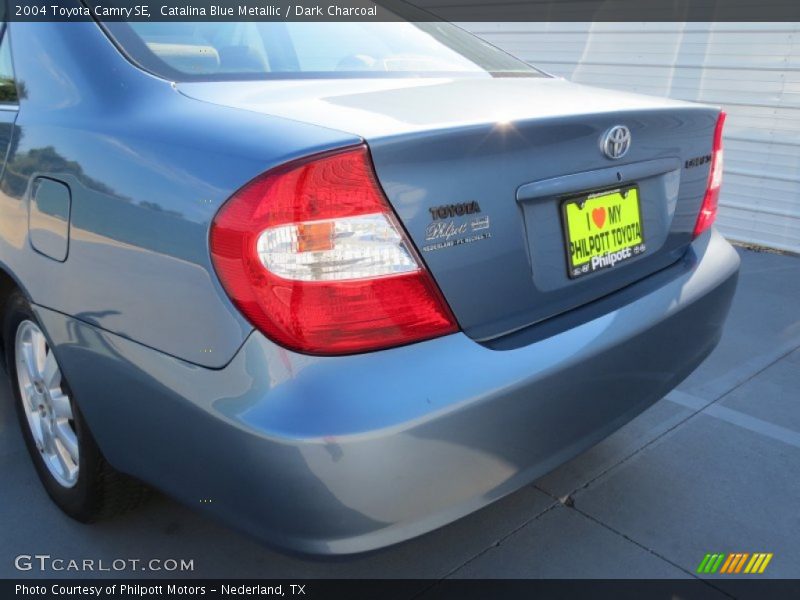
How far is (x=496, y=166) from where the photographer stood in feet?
4.91

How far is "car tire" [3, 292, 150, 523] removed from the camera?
1968mm

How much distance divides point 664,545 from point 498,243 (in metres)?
1.11

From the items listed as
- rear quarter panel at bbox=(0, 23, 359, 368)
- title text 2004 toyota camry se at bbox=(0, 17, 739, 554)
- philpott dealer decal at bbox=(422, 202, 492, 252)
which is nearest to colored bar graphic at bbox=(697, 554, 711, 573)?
title text 2004 toyota camry se at bbox=(0, 17, 739, 554)

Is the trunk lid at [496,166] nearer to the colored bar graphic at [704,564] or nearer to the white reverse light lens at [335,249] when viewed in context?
the white reverse light lens at [335,249]

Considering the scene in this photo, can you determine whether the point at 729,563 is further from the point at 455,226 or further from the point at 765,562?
the point at 455,226

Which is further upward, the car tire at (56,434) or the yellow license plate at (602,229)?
the yellow license plate at (602,229)

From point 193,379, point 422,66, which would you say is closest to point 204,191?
point 193,379

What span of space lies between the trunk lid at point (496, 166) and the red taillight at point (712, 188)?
222 mm

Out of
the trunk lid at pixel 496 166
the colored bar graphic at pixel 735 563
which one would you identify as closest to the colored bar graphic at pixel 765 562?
the colored bar graphic at pixel 735 563

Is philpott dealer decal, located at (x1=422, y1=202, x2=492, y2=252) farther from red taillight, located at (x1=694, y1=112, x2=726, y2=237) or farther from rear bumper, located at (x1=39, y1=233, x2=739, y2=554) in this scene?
red taillight, located at (x1=694, y1=112, x2=726, y2=237)

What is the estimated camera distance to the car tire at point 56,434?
197 centimetres

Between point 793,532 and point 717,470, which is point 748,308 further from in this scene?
point 793,532

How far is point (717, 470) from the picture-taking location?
2418 millimetres

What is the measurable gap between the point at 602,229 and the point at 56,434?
1.66m
